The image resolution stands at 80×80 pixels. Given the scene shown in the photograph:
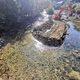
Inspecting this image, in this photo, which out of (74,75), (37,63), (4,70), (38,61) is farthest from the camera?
(38,61)

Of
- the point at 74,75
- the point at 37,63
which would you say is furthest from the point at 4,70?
the point at 74,75

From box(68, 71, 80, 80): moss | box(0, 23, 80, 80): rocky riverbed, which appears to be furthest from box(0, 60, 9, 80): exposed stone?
box(68, 71, 80, 80): moss

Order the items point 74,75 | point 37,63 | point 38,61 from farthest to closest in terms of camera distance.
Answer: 1. point 38,61
2. point 37,63
3. point 74,75

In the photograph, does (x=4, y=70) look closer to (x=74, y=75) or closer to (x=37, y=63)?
(x=37, y=63)

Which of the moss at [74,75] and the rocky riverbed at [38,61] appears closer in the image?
the moss at [74,75]

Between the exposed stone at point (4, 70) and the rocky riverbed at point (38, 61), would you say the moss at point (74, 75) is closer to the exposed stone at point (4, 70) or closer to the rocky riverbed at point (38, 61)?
the rocky riverbed at point (38, 61)

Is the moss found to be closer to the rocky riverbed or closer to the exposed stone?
the rocky riverbed

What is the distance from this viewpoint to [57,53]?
2897 centimetres

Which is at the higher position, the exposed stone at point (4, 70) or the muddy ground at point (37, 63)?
the exposed stone at point (4, 70)

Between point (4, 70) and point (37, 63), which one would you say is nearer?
point (4, 70)

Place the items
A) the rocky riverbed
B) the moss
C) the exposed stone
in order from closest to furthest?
the exposed stone < the moss < the rocky riverbed

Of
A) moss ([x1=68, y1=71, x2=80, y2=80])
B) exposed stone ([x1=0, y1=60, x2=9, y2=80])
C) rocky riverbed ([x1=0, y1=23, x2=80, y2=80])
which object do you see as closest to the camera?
exposed stone ([x1=0, y1=60, x2=9, y2=80])

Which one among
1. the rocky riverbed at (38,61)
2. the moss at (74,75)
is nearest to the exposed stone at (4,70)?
the rocky riverbed at (38,61)

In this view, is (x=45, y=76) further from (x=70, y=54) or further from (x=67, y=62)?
(x=70, y=54)
